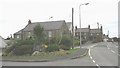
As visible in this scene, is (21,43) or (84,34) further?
(84,34)

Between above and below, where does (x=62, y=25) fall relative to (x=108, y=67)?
above

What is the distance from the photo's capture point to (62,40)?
4716 cm

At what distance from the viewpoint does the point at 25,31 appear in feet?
292

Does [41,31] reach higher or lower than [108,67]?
higher

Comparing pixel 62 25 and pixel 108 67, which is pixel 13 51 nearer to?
pixel 108 67

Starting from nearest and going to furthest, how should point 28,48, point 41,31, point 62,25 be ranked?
point 28,48, point 41,31, point 62,25

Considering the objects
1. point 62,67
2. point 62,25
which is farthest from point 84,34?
point 62,67

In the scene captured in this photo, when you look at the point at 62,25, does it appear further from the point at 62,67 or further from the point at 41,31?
the point at 62,67

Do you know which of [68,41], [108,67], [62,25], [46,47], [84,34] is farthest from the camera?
[84,34]

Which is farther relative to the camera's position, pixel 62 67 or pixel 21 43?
pixel 21 43

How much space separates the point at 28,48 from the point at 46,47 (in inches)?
178

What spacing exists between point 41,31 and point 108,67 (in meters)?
26.0

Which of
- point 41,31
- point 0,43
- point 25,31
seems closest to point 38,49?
point 41,31

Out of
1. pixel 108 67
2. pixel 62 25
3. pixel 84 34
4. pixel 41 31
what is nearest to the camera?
pixel 108 67
